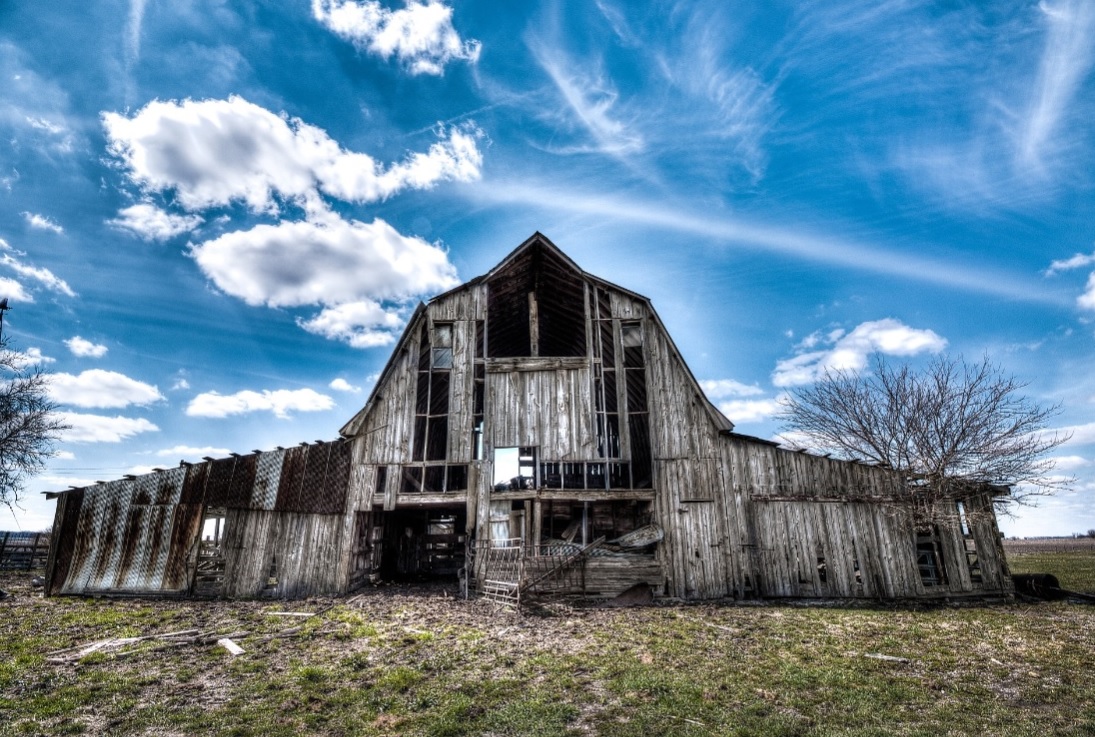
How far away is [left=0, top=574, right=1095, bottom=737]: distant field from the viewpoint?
6.32 meters

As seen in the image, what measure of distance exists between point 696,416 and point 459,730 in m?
13.9

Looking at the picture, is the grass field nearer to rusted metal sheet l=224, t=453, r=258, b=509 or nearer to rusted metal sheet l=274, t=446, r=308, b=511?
rusted metal sheet l=224, t=453, r=258, b=509

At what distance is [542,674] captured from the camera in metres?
8.33

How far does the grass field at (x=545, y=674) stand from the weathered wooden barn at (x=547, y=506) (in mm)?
2894

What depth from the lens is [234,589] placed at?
16.5 m

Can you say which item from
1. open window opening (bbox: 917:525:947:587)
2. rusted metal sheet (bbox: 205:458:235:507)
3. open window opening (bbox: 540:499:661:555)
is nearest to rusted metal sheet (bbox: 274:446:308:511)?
rusted metal sheet (bbox: 205:458:235:507)

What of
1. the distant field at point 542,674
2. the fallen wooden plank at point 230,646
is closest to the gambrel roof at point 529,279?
the distant field at point 542,674

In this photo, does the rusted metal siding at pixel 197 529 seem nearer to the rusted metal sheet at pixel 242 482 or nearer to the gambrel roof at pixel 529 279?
the rusted metal sheet at pixel 242 482

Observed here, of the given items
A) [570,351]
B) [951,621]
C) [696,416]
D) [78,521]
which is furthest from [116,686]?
[570,351]

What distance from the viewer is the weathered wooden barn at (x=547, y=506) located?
16.6 metres

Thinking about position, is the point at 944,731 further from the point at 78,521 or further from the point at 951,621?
the point at 78,521

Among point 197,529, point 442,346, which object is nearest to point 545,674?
point 442,346

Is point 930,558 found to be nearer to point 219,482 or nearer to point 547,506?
point 547,506

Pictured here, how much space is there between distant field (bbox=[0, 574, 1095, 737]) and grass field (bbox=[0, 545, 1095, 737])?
0.04 m
